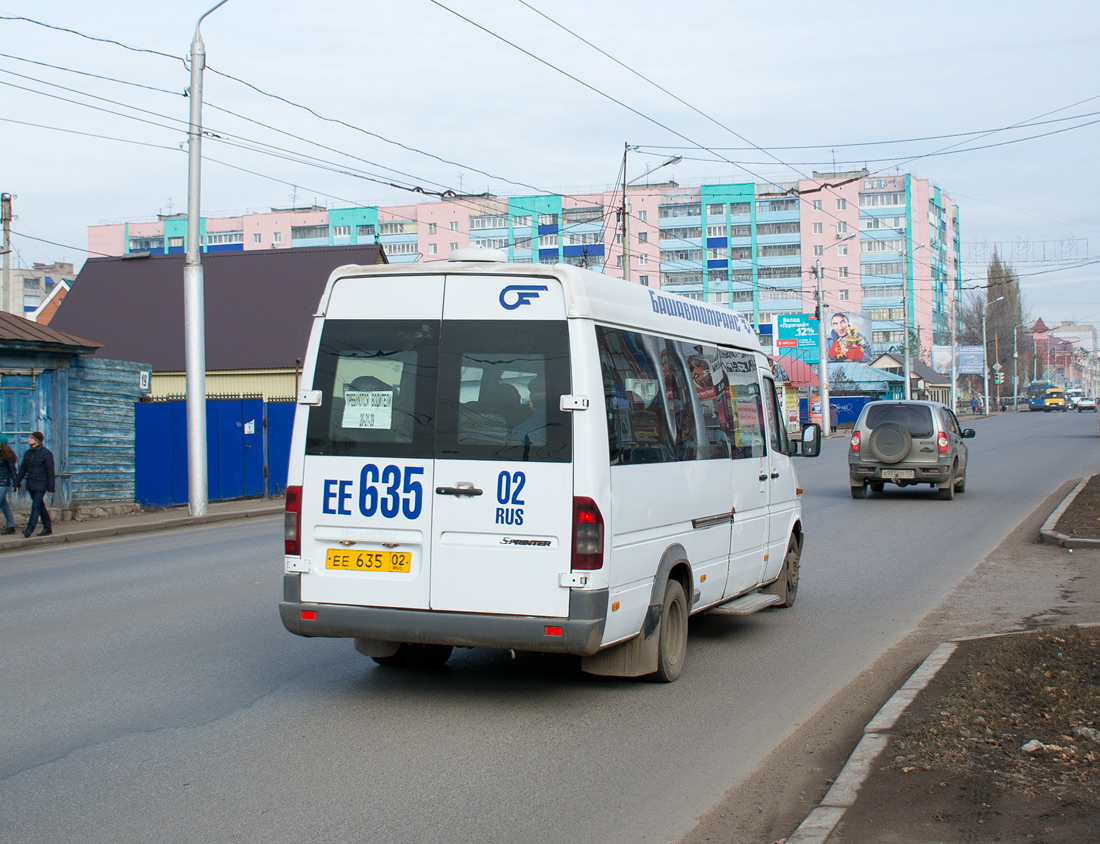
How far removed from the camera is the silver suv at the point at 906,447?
19.7m

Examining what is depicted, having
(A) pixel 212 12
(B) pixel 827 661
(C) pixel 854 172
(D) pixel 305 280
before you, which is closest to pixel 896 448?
(B) pixel 827 661

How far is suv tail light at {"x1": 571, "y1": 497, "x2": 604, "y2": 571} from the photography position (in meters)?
5.87

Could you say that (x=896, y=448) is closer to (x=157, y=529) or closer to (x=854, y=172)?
(x=157, y=529)

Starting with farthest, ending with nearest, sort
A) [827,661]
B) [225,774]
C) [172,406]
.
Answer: [172,406] < [827,661] < [225,774]

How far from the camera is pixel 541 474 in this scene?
5949mm

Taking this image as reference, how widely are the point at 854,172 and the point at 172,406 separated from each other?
97.8 meters

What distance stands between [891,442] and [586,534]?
1518 cm

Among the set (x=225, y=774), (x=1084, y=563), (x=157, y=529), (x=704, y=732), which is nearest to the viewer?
(x=225, y=774)

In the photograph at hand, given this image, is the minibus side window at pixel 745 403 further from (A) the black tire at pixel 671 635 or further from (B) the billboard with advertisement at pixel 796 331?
(B) the billboard with advertisement at pixel 796 331

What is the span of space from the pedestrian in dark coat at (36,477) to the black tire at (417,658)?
11712 mm

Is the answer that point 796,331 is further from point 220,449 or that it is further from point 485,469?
point 485,469

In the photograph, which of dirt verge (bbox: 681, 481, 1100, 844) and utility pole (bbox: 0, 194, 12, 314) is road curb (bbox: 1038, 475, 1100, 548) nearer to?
dirt verge (bbox: 681, 481, 1100, 844)

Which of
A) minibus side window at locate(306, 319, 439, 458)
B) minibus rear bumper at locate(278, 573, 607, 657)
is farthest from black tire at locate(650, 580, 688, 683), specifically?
minibus side window at locate(306, 319, 439, 458)

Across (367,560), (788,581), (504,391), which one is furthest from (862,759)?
(788,581)
